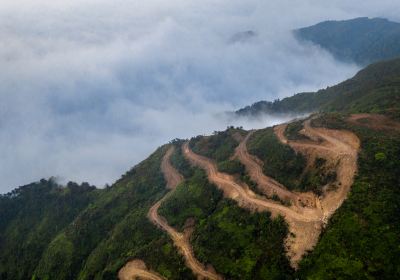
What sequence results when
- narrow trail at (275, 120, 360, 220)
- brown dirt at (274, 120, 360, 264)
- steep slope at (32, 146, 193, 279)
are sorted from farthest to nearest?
steep slope at (32, 146, 193, 279)
narrow trail at (275, 120, 360, 220)
brown dirt at (274, 120, 360, 264)

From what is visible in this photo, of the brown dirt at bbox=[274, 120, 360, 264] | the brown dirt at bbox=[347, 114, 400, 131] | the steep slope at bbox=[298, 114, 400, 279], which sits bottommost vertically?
the steep slope at bbox=[298, 114, 400, 279]

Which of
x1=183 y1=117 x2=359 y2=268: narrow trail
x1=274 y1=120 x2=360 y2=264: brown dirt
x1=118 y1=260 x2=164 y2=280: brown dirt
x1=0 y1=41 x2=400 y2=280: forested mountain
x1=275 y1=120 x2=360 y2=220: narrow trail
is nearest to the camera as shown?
x1=0 y1=41 x2=400 y2=280: forested mountain

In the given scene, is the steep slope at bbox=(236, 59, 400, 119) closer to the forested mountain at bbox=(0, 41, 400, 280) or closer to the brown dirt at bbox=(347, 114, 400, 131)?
the forested mountain at bbox=(0, 41, 400, 280)

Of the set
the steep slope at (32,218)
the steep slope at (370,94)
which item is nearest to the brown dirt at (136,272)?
the steep slope at (32,218)

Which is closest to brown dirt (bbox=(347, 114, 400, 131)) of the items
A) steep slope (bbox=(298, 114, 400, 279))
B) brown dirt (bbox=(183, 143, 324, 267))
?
steep slope (bbox=(298, 114, 400, 279))

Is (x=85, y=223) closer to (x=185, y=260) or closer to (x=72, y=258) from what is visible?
(x=72, y=258)

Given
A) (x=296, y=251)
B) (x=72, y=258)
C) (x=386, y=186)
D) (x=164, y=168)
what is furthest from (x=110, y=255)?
(x=386, y=186)

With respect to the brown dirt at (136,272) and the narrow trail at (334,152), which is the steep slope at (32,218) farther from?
the narrow trail at (334,152)

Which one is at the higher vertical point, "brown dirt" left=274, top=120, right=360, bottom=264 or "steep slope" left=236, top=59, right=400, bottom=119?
"steep slope" left=236, top=59, right=400, bottom=119

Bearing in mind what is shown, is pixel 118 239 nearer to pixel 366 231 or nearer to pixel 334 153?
pixel 334 153
